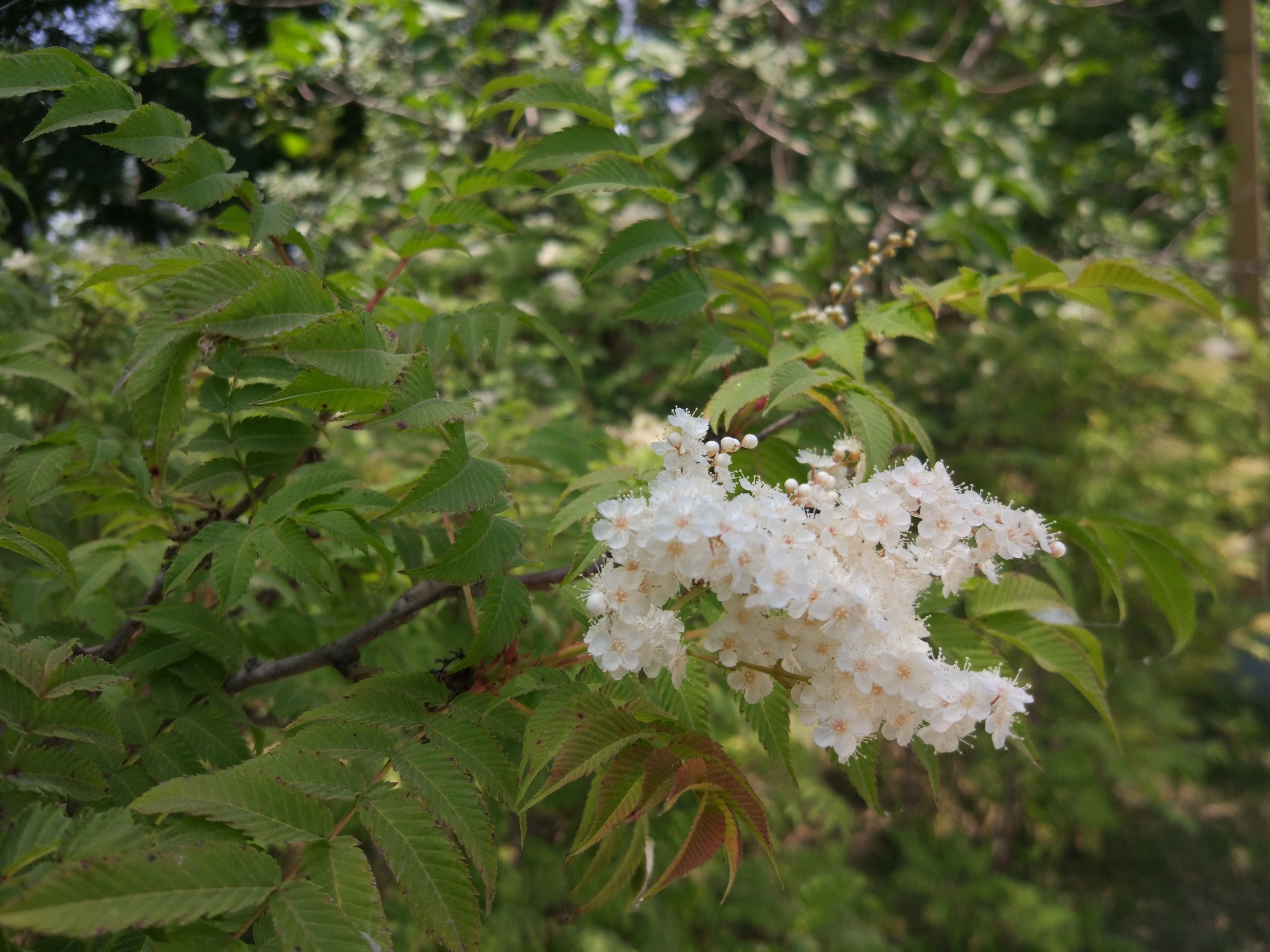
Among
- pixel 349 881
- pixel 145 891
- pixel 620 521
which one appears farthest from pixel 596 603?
pixel 145 891

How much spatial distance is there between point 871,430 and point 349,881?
2.34 ft

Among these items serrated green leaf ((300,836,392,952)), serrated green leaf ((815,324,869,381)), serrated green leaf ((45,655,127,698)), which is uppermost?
serrated green leaf ((815,324,869,381))

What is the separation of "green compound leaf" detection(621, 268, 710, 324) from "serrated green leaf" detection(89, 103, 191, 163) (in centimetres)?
57

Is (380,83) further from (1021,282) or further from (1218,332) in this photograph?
(1218,332)

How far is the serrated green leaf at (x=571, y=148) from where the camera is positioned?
1121 millimetres

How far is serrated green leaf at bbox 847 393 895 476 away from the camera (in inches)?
36.5

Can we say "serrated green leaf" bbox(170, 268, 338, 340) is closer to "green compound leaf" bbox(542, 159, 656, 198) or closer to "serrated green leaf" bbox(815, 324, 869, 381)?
"green compound leaf" bbox(542, 159, 656, 198)

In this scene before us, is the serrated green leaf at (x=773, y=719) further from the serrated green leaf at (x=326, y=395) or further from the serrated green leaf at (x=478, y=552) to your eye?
the serrated green leaf at (x=326, y=395)

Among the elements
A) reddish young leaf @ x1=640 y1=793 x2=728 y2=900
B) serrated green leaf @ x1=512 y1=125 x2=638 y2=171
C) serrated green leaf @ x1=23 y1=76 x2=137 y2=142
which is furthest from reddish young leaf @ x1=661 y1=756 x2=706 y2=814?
serrated green leaf @ x1=23 y1=76 x2=137 y2=142

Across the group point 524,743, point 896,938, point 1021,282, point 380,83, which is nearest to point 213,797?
point 524,743

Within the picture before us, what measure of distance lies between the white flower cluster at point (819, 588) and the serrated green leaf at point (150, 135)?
66cm

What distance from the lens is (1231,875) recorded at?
384 centimetres

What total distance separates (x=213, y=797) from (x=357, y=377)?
38 cm

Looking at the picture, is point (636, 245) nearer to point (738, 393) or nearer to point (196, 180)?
point (738, 393)
